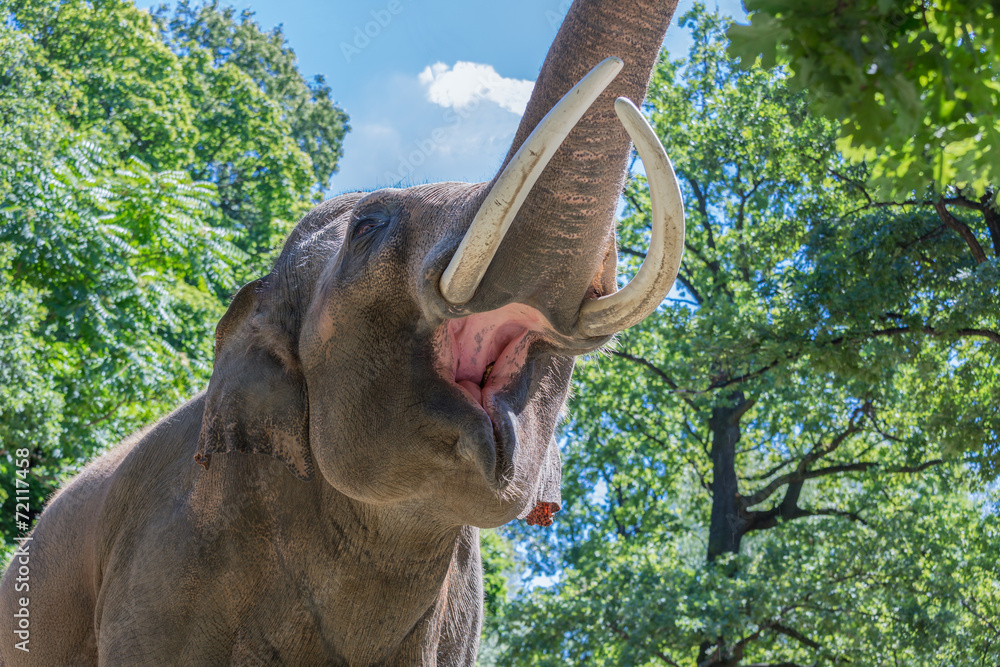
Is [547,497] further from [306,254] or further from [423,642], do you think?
[306,254]

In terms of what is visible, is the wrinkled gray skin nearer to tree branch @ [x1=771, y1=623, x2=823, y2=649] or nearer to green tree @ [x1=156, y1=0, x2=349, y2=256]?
tree branch @ [x1=771, y1=623, x2=823, y2=649]

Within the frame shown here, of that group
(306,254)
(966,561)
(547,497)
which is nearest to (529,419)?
(547,497)

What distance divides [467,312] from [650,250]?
0.41m

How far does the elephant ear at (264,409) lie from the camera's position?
2586 mm

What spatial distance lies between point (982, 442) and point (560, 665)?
21.7 ft

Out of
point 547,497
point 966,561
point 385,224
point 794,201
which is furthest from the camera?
point 794,201

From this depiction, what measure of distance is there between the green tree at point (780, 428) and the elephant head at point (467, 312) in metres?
5.79

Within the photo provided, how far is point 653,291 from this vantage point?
2074 millimetres

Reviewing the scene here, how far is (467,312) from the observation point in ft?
7.00

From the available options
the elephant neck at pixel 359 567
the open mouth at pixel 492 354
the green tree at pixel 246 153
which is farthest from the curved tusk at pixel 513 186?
the green tree at pixel 246 153

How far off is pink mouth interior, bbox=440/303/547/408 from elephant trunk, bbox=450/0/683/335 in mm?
178

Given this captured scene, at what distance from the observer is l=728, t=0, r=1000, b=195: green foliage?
1.05 meters

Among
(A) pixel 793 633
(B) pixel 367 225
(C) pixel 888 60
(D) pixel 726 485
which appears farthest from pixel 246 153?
(C) pixel 888 60

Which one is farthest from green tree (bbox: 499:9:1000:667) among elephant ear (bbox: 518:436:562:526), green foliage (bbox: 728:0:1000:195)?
green foliage (bbox: 728:0:1000:195)
